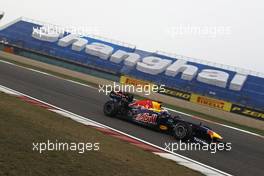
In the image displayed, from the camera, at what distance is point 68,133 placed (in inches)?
335

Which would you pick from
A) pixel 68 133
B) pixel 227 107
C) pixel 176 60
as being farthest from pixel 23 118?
pixel 176 60

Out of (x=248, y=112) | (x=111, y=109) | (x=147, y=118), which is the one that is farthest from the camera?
(x=248, y=112)

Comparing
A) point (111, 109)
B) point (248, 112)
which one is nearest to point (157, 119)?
point (111, 109)

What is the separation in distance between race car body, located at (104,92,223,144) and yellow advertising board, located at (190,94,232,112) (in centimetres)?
1117

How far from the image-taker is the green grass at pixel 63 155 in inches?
221

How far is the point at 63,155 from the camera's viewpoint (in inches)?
255

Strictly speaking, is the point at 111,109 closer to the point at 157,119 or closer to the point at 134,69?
the point at 157,119

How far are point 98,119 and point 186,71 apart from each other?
73.3 feet

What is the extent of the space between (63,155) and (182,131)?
525 centimetres

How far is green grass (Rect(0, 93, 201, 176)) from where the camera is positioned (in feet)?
18.4

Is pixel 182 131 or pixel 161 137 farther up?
pixel 182 131

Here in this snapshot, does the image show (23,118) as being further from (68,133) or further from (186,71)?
(186,71)

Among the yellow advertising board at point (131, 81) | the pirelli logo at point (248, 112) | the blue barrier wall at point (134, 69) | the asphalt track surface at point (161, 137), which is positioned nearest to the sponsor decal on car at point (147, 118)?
the asphalt track surface at point (161, 137)

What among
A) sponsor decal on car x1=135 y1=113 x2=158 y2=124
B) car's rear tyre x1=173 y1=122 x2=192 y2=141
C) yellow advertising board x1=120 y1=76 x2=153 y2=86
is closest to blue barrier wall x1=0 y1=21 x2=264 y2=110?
yellow advertising board x1=120 y1=76 x2=153 y2=86
